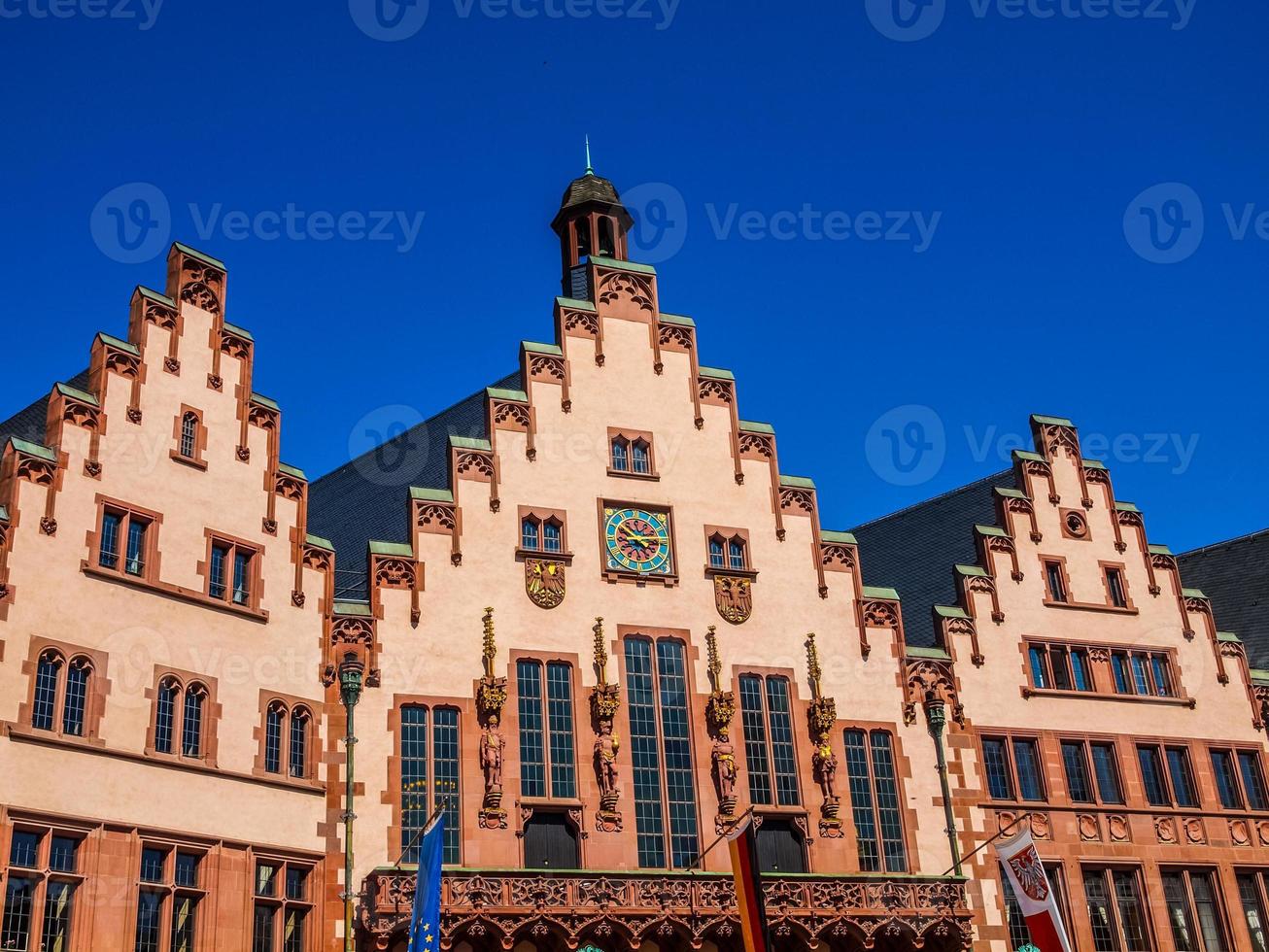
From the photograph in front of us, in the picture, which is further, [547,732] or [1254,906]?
[1254,906]

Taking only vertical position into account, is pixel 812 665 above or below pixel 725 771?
above

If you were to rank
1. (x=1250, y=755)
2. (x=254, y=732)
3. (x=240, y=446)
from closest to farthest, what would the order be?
1. (x=254, y=732)
2. (x=240, y=446)
3. (x=1250, y=755)

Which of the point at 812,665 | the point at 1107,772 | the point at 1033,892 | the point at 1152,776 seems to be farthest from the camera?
the point at 1152,776

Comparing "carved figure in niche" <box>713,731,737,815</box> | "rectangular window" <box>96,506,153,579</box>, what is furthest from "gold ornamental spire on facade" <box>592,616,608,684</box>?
"rectangular window" <box>96,506,153,579</box>

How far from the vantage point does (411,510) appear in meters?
42.8

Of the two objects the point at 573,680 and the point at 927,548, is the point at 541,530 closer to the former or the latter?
the point at 573,680

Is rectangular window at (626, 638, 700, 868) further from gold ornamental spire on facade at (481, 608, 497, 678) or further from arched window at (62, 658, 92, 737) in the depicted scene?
arched window at (62, 658, 92, 737)

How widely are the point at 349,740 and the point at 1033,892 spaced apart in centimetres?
1742

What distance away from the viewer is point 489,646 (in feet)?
138

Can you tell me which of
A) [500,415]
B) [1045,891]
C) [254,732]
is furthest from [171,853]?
[1045,891]

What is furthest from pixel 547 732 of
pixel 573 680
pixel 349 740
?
pixel 349 740

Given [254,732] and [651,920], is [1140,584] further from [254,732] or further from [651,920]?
[254,732]

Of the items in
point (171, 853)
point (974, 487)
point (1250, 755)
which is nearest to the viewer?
point (171, 853)

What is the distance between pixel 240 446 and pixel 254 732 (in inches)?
283
